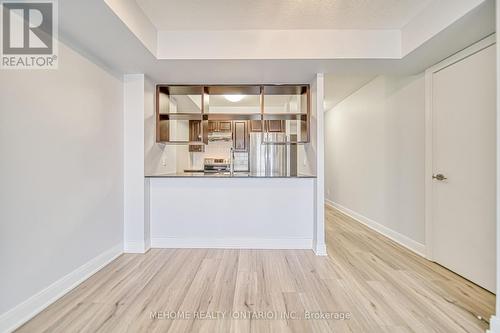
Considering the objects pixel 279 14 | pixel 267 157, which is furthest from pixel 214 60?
pixel 267 157

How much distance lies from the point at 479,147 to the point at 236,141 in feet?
14.4

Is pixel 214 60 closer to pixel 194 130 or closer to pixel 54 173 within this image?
pixel 54 173

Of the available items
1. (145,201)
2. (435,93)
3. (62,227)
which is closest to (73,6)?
(62,227)

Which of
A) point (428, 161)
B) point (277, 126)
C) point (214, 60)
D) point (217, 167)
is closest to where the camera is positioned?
point (214, 60)

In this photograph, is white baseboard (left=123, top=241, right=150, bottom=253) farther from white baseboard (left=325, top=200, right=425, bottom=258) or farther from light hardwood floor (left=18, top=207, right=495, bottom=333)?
white baseboard (left=325, top=200, right=425, bottom=258)

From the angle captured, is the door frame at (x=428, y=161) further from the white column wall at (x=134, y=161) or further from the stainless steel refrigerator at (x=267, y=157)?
the white column wall at (x=134, y=161)

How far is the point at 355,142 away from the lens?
183 inches

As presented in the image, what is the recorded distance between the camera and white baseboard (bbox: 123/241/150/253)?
2945mm

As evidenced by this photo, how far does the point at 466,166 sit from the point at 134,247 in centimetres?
365

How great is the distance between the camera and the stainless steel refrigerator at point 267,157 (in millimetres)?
4277

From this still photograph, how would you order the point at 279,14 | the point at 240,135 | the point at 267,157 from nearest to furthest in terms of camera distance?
the point at 279,14
the point at 267,157
the point at 240,135

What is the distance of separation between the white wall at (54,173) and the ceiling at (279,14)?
3.01ft

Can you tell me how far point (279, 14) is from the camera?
2229 mm

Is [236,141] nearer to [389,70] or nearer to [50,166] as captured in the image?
[389,70]
